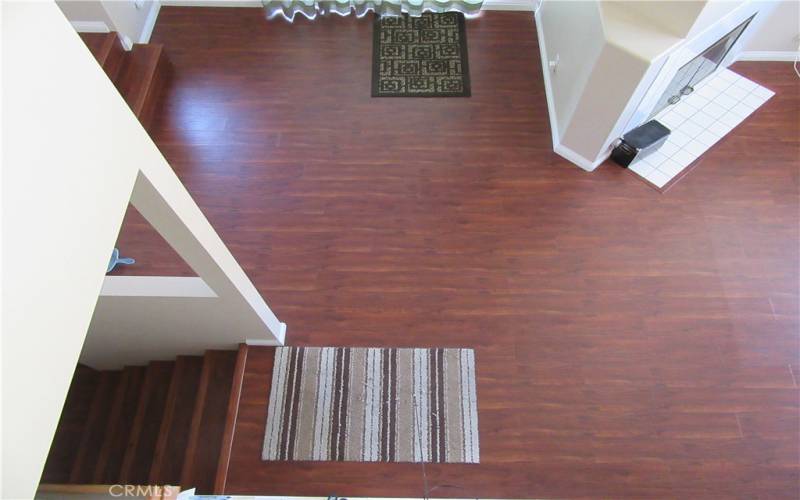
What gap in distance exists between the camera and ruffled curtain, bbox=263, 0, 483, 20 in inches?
167

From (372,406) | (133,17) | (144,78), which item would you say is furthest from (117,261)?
(133,17)

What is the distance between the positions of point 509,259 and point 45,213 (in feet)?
8.65

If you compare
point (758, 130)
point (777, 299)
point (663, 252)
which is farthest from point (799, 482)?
point (758, 130)

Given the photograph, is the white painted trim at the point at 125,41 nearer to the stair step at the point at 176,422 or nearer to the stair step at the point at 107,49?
the stair step at the point at 107,49

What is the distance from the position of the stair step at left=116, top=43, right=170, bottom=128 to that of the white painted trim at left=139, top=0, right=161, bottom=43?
271mm

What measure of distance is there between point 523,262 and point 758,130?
219cm

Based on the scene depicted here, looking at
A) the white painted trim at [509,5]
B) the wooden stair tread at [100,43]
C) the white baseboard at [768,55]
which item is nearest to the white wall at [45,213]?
the wooden stair tread at [100,43]

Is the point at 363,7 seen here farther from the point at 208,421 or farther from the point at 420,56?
the point at 208,421

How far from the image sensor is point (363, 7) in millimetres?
4297

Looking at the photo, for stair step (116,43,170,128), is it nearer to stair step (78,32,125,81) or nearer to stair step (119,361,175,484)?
stair step (78,32,125,81)

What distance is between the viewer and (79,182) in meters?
1.14

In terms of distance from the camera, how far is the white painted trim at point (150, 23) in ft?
13.4

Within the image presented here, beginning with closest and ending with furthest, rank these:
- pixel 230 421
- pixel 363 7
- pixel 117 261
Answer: pixel 230 421 → pixel 117 261 → pixel 363 7

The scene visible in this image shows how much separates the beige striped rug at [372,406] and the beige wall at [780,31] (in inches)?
135
